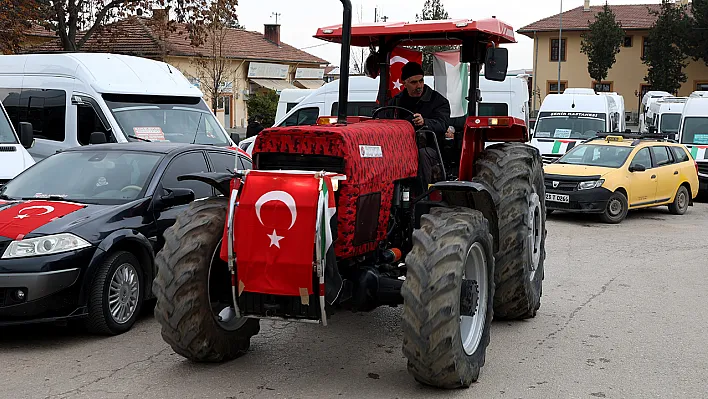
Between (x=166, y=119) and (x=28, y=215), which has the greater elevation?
(x=166, y=119)

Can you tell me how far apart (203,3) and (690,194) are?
55.3 ft

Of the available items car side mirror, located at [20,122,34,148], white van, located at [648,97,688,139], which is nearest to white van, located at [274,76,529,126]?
car side mirror, located at [20,122,34,148]

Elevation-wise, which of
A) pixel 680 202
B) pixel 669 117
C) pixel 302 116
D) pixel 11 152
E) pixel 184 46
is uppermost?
pixel 184 46

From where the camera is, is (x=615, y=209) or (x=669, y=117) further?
(x=669, y=117)

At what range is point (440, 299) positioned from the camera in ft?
17.6

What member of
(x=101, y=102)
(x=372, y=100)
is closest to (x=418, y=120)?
(x=101, y=102)

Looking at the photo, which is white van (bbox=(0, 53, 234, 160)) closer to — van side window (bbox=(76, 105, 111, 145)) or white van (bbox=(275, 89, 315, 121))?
van side window (bbox=(76, 105, 111, 145))

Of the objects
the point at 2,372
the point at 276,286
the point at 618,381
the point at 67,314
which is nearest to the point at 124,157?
the point at 67,314

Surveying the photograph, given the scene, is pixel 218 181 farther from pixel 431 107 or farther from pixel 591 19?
pixel 591 19

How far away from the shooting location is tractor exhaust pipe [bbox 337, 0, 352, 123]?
6.07 metres

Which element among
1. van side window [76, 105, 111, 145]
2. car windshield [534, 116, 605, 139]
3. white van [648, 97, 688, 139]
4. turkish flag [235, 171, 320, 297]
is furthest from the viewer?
white van [648, 97, 688, 139]

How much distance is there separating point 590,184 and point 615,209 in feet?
2.21

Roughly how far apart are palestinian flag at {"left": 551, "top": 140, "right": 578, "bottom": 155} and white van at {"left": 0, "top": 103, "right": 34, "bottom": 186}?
46.9ft

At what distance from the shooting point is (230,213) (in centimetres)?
551
